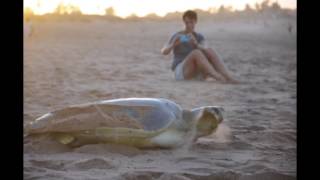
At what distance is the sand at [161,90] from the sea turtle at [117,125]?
6 centimetres

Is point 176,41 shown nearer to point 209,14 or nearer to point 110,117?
point 209,14

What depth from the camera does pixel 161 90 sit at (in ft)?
18.2

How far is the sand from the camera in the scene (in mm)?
3586

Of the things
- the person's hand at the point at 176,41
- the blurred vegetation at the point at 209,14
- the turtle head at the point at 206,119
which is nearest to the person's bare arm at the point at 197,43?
the person's hand at the point at 176,41

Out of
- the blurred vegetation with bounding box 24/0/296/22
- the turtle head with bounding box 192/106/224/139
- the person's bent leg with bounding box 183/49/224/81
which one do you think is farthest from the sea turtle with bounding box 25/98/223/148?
the blurred vegetation with bounding box 24/0/296/22

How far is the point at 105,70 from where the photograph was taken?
6.43 metres

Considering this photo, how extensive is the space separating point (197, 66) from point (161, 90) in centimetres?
52

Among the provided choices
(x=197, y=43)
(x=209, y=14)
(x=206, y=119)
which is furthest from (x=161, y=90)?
(x=209, y=14)

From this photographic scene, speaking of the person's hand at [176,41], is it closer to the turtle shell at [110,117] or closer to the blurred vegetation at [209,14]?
the blurred vegetation at [209,14]

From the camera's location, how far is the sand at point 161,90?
3586 mm

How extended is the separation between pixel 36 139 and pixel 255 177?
4.32ft

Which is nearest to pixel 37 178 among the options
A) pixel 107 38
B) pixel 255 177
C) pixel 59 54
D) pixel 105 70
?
pixel 255 177

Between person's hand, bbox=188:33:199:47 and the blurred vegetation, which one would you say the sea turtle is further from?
the blurred vegetation

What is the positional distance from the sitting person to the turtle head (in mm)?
1750
